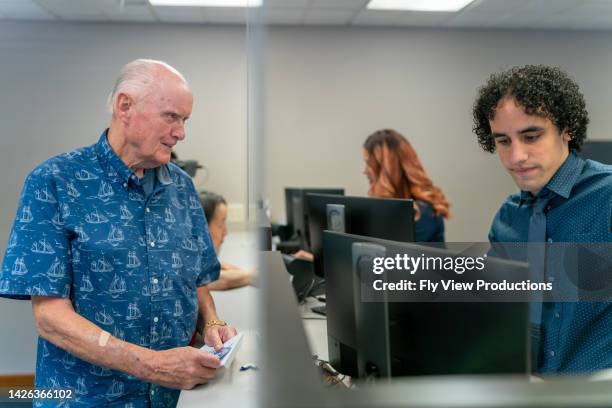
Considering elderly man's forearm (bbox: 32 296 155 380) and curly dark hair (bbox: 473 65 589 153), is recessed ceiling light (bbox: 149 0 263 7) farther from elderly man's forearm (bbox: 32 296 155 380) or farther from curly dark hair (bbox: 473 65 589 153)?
elderly man's forearm (bbox: 32 296 155 380)

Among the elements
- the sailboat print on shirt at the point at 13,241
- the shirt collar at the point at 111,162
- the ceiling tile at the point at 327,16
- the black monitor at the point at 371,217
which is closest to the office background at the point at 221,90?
the black monitor at the point at 371,217

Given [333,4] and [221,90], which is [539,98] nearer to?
[221,90]

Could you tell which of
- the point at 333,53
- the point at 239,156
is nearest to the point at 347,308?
the point at 239,156

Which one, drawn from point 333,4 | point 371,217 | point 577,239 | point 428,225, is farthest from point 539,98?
point 333,4

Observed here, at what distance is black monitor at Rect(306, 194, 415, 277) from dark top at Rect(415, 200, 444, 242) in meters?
0.23

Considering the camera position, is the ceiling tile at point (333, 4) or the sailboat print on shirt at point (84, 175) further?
the ceiling tile at point (333, 4)

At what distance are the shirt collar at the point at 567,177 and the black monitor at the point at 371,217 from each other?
2.21ft

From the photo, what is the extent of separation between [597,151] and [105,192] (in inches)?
39.4

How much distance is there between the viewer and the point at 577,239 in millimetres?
870

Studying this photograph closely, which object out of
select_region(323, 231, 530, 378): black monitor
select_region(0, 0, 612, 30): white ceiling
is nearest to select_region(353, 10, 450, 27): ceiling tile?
select_region(0, 0, 612, 30): white ceiling

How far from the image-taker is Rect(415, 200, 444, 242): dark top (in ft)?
5.94

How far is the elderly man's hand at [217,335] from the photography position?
1.28 metres

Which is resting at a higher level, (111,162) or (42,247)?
(111,162)

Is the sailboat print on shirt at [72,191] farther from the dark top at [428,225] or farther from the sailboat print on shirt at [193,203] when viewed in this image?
the dark top at [428,225]
